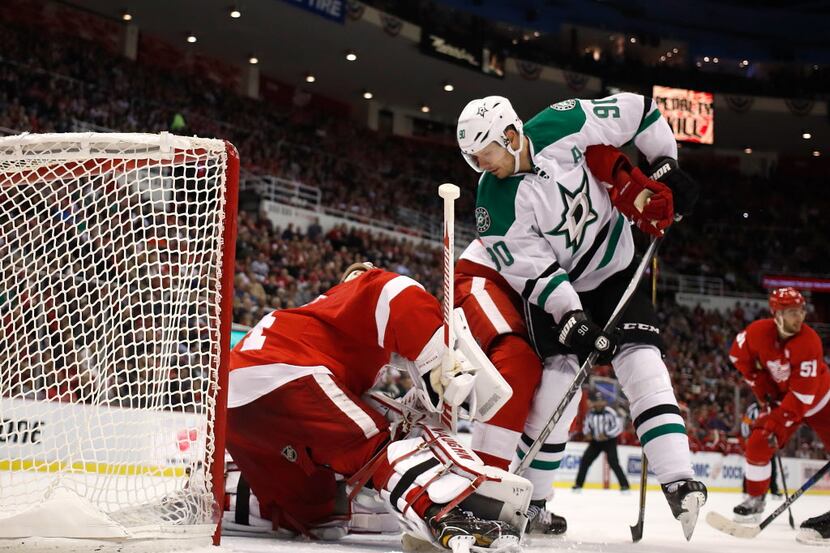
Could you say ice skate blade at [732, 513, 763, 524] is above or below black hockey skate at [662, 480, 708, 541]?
below

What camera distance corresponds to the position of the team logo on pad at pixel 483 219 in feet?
9.99

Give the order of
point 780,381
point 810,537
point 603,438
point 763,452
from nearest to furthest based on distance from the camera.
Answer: point 810,537 → point 763,452 → point 780,381 → point 603,438

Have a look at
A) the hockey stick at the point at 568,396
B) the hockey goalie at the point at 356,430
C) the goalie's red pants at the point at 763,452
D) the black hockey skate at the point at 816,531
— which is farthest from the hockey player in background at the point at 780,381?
the hockey goalie at the point at 356,430

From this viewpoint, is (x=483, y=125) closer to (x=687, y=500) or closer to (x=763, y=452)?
(x=687, y=500)

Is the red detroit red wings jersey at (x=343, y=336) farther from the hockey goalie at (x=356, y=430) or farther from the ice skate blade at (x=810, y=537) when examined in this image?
the ice skate blade at (x=810, y=537)

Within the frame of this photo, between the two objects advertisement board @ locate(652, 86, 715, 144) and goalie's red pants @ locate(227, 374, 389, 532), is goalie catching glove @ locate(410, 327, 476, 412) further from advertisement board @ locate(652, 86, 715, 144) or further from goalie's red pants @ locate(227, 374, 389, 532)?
advertisement board @ locate(652, 86, 715, 144)

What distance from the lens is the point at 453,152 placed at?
2014 cm

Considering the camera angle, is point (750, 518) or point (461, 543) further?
point (750, 518)

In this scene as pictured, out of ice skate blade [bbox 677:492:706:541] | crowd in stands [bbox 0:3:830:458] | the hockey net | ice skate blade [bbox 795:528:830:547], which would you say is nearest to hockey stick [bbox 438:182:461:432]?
the hockey net

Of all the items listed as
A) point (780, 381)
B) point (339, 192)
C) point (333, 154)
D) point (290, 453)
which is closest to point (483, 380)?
point (290, 453)

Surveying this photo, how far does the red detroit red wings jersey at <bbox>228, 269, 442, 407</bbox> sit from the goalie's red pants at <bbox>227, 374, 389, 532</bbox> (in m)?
0.05

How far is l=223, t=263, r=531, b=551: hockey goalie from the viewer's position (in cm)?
203

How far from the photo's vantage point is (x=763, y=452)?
443cm

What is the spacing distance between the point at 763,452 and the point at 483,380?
281 centimetres
